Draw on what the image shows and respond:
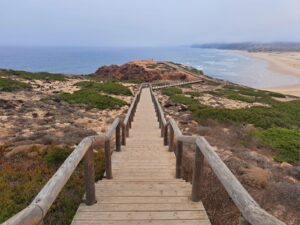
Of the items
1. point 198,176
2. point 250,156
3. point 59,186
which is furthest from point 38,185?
point 250,156

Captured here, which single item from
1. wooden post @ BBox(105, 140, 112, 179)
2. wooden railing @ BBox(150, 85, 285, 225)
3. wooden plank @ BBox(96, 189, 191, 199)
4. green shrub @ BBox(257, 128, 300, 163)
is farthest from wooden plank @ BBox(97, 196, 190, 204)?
green shrub @ BBox(257, 128, 300, 163)

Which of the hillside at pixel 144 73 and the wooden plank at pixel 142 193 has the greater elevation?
the wooden plank at pixel 142 193

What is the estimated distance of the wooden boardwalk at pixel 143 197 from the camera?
3.87m

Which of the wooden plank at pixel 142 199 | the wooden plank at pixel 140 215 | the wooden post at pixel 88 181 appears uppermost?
the wooden post at pixel 88 181

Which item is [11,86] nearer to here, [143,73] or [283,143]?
[283,143]

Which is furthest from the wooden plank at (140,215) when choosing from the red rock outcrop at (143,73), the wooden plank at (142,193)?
the red rock outcrop at (143,73)

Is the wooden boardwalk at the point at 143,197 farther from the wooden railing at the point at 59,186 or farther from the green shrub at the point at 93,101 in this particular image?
the green shrub at the point at 93,101

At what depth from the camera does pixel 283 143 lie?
1190cm

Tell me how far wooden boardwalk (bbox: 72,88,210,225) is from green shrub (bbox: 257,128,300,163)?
5.55 m

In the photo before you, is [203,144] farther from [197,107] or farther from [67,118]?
[197,107]

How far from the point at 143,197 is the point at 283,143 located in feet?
29.9

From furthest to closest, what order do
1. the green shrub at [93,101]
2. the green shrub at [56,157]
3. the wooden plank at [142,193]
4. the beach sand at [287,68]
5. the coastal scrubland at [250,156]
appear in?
1. the beach sand at [287,68]
2. the green shrub at [93,101]
3. the green shrub at [56,157]
4. the coastal scrubland at [250,156]
5. the wooden plank at [142,193]

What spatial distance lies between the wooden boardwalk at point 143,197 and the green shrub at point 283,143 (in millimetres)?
5555

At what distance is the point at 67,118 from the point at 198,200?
10.5 meters
